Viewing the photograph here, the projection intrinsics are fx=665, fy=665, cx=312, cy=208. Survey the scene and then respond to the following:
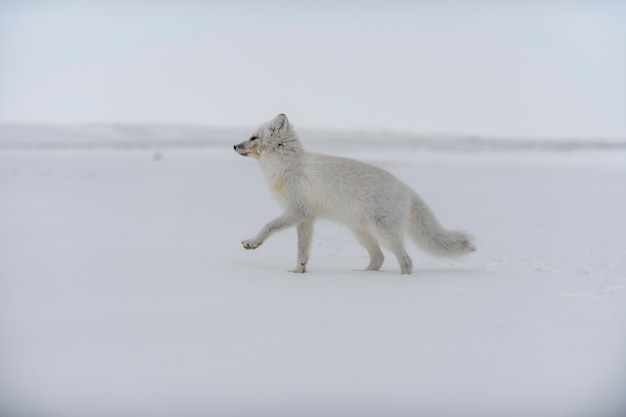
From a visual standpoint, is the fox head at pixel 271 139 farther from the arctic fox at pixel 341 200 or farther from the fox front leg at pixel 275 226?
the fox front leg at pixel 275 226

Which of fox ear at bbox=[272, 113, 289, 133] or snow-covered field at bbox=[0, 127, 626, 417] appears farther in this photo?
fox ear at bbox=[272, 113, 289, 133]

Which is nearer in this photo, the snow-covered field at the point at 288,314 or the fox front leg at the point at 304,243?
the snow-covered field at the point at 288,314

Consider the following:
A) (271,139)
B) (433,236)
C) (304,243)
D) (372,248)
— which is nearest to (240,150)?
(271,139)

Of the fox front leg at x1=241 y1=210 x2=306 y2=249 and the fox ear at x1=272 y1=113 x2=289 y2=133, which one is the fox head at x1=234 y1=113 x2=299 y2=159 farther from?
the fox front leg at x1=241 y1=210 x2=306 y2=249

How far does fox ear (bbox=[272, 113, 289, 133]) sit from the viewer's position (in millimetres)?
5289

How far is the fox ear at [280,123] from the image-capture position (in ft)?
17.4

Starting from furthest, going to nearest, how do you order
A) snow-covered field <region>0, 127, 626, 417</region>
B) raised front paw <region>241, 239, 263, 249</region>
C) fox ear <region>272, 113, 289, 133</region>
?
fox ear <region>272, 113, 289, 133</region>, raised front paw <region>241, 239, 263, 249</region>, snow-covered field <region>0, 127, 626, 417</region>

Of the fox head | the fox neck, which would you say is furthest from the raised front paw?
the fox head

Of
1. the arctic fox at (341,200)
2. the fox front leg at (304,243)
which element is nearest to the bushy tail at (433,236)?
the arctic fox at (341,200)

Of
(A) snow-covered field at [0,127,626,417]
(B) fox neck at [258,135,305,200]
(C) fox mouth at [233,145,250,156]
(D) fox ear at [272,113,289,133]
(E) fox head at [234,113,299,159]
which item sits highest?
(D) fox ear at [272,113,289,133]

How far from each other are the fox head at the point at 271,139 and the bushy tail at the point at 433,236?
43.7 inches

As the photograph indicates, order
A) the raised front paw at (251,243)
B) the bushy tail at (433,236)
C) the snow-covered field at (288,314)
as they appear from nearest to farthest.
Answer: the snow-covered field at (288,314) < the raised front paw at (251,243) < the bushy tail at (433,236)

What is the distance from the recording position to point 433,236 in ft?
17.1

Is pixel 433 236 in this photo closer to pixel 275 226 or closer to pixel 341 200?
pixel 341 200
